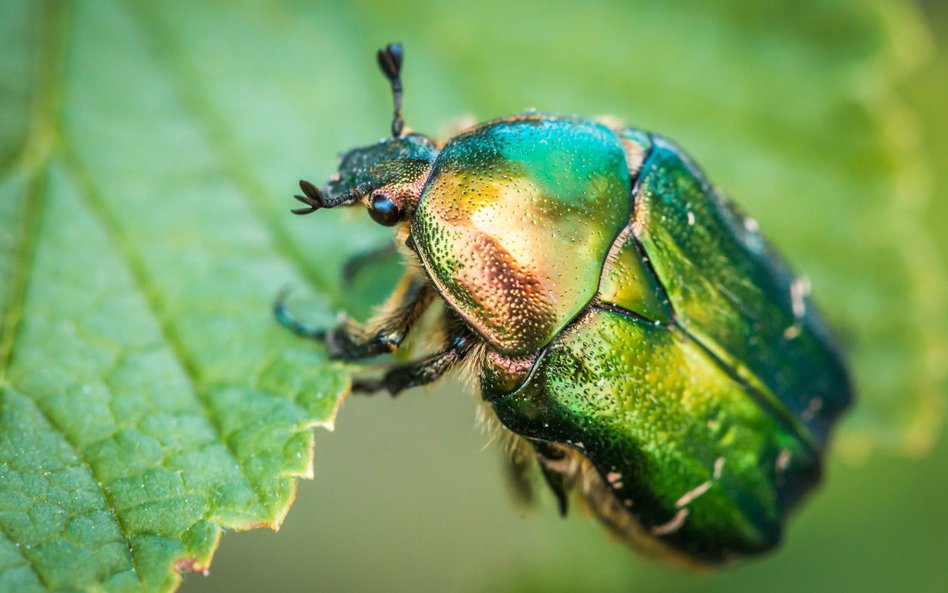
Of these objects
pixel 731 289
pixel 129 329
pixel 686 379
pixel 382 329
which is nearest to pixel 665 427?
pixel 686 379

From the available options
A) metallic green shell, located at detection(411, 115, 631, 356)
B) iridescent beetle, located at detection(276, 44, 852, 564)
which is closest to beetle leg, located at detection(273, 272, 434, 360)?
iridescent beetle, located at detection(276, 44, 852, 564)

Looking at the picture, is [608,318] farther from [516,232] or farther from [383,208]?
[383,208]

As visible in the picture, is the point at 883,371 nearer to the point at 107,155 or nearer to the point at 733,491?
the point at 733,491

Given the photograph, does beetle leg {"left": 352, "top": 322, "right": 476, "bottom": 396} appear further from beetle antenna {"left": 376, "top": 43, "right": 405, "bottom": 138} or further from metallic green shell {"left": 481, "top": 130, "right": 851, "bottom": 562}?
beetle antenna {"left": 376, "top": 43, "right": 405, "bottom": 138}

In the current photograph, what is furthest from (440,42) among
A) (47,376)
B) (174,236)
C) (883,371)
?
(883,371)

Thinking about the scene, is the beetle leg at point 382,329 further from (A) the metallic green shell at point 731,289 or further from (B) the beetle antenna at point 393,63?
(A) the metallic green shell at point 731,289

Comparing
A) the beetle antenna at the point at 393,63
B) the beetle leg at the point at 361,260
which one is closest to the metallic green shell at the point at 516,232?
the beetle antenna at the point at 393,63
